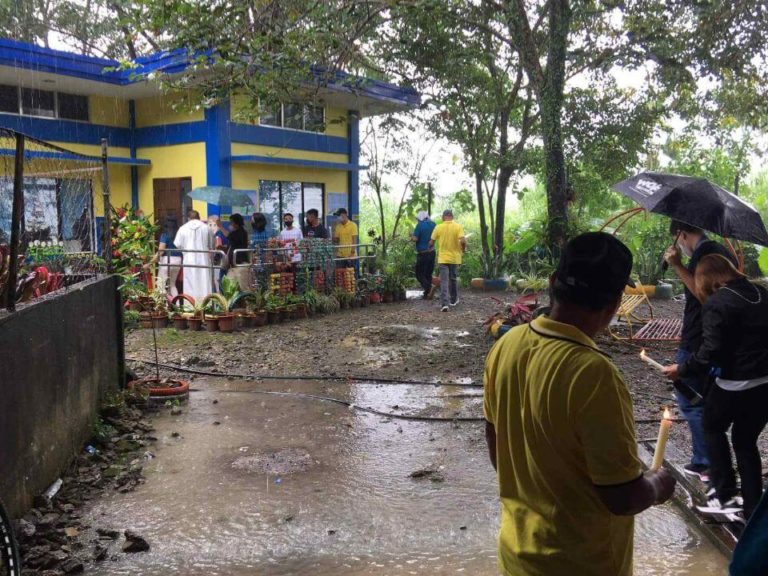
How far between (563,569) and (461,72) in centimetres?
1411

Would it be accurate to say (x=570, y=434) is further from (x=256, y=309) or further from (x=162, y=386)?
(x=256, y=309)

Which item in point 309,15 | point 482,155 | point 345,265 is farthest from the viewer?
point 482,155

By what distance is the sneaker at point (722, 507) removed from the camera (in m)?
3.74

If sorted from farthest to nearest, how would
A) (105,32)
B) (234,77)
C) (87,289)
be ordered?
(105,32), (234,77), (87,289)

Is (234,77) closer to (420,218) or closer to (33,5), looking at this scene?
(420,218)

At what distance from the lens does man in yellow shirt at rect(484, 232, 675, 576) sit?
5.37 feet

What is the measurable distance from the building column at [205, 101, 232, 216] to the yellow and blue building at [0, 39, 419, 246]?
21mm

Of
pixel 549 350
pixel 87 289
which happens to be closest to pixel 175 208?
pixel 87 289

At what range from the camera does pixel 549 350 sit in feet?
5.68

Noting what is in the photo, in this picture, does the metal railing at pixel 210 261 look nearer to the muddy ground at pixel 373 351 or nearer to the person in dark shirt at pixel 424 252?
the muddy ground at pixel 373 351

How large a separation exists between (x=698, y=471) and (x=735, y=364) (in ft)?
3.90

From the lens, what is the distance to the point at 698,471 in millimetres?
4320

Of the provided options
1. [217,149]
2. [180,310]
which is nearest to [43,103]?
[217,149]

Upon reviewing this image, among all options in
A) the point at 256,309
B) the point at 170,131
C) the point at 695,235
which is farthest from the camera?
the point at 170,131
